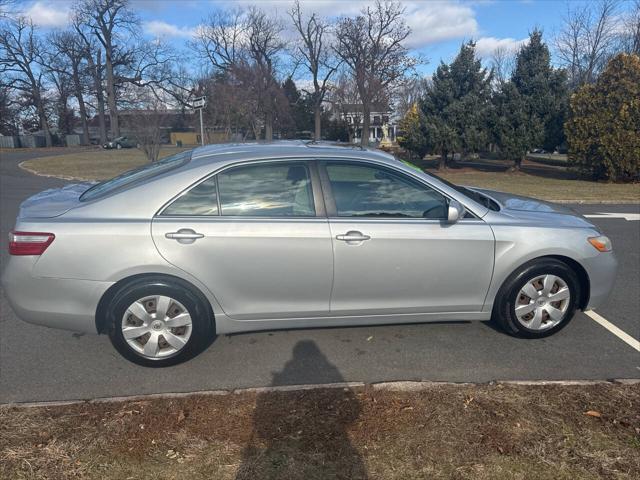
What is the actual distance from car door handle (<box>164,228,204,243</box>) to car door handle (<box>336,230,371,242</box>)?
3.26ft

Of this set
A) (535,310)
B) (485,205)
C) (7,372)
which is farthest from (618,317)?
(7,372)

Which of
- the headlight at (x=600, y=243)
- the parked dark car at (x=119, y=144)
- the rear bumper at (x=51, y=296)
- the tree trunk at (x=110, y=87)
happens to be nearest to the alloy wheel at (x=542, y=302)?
the headlight at (x=600, y=243)

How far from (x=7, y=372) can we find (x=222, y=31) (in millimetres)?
54057

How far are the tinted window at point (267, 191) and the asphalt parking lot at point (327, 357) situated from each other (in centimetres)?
113

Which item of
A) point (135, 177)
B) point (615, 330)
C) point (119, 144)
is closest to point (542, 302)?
point (615, 330)

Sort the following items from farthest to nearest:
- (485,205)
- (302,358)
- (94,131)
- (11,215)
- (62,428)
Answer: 1. (94,131)
2. (11,215)
3. (485,205)
4. (302,358)
5. (62,428)

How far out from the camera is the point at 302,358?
142 inches

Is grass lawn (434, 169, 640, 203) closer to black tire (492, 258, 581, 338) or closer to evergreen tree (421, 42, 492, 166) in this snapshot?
evergreen tree (421, 42, 492, 166)

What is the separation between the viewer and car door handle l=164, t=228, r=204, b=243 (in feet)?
10.7

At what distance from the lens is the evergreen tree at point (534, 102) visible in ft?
66.0

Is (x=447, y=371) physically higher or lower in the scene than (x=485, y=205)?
lower

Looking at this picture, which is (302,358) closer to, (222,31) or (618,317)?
(618,317)

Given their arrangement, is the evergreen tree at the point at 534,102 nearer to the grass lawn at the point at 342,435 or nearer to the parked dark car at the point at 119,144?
the grass lawn at the point at 342,435

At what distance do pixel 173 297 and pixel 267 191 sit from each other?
1009 mm
